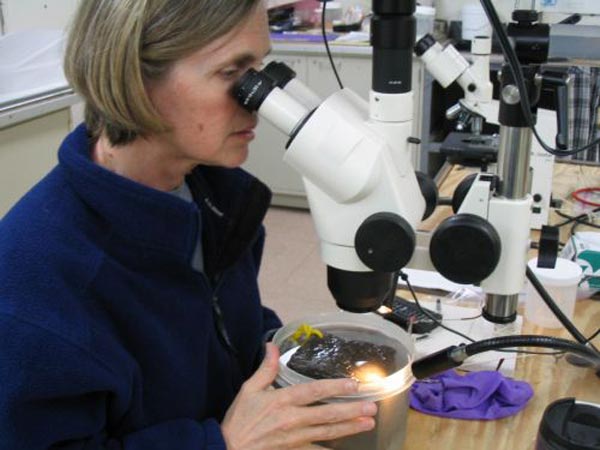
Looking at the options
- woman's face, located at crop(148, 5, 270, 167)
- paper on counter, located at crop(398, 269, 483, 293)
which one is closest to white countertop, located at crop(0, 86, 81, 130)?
paper on counter, located at crop(398, 269, 483, 293)

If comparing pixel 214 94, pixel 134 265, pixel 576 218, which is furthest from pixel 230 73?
pixel 576 218

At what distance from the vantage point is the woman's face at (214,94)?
30.5 inches

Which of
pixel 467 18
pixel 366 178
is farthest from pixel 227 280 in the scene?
pixel 467 18

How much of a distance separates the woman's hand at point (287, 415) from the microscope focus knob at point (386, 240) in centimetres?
18

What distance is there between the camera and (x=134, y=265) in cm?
86

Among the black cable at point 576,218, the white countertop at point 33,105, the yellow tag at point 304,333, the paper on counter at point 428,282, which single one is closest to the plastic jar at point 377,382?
the yellow tag at point 304,333

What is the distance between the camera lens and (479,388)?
39.2 inches

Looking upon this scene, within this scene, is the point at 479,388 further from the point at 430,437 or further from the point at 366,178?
the point at 366,178

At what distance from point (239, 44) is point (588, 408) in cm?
56

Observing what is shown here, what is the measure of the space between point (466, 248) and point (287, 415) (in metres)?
0.30

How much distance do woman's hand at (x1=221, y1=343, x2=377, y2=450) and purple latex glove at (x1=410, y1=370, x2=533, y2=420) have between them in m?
0.23

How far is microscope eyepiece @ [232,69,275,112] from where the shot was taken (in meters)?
0.68

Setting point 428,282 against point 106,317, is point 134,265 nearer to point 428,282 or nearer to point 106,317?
point 106,317

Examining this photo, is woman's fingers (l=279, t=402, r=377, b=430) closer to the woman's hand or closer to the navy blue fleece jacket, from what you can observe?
the woman's hand
